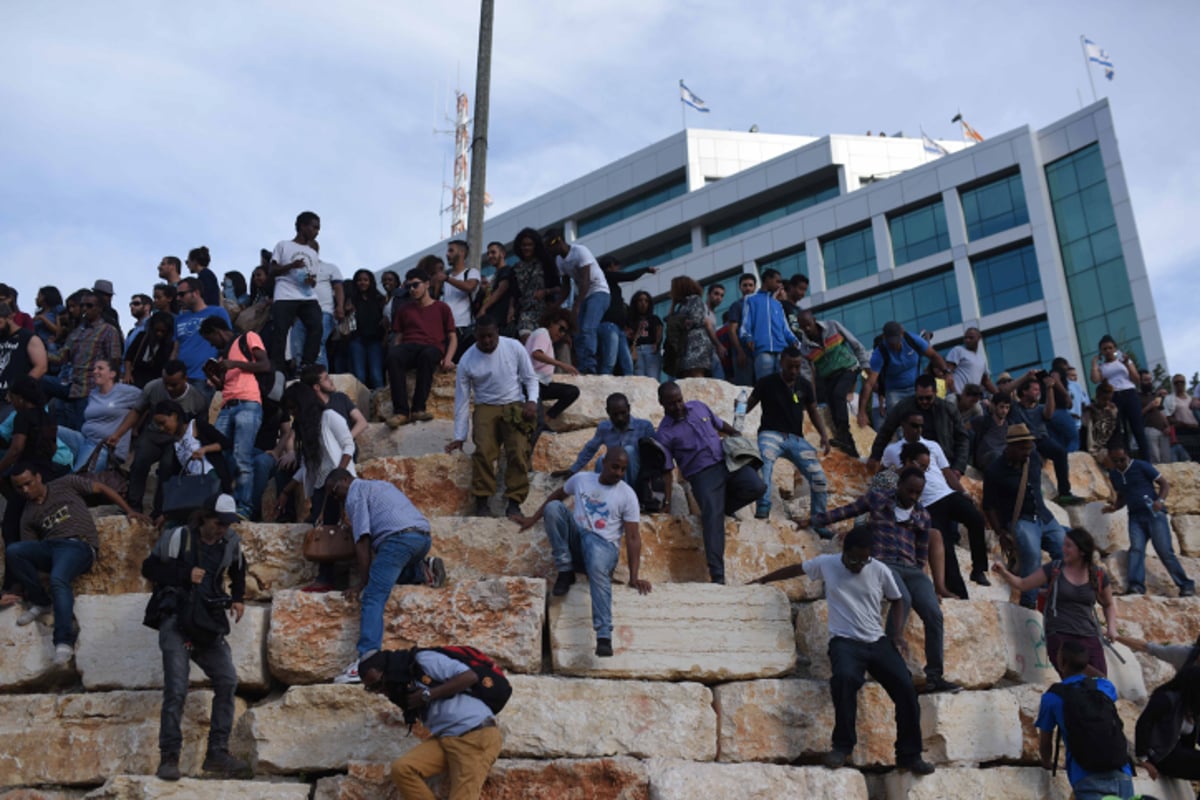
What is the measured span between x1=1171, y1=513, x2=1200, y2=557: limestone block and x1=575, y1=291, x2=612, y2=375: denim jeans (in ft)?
20.8

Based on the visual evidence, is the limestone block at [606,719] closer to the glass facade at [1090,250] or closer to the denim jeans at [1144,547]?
the denim jeans at [1144,547]

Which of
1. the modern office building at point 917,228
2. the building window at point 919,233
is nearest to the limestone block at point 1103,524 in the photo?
the modern office building at point 917,228

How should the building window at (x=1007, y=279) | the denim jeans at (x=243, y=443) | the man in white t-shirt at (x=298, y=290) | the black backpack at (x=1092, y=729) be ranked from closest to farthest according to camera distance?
the black backpack at (x=1092, y=729)
the denim jeans at (x=243, y=443)
the man in white t-shirt at (x=298, y=290)
the building window at (x=1007, y=279)

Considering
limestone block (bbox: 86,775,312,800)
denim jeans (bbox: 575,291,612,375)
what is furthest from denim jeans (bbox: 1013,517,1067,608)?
limestone block (bbox: 86,775,312,800)

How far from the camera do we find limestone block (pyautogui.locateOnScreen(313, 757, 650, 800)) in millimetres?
7027

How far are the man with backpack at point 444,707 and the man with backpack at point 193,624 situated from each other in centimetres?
137

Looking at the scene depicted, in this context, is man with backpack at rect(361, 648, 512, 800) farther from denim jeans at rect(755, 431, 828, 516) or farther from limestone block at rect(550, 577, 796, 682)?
denim jeans at rect(755, 431, 828, 516)

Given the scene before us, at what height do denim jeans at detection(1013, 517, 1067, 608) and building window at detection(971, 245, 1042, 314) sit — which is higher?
building window at detection(971, 245, 1042, 314)

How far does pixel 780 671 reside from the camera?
800cm

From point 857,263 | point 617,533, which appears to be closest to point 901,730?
point 617,533

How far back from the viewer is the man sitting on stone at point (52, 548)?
8156 millimetres

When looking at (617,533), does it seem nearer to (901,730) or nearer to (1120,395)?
(901,730)

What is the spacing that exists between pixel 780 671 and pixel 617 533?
1.51 metres

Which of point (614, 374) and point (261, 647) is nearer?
point (261, 647)
